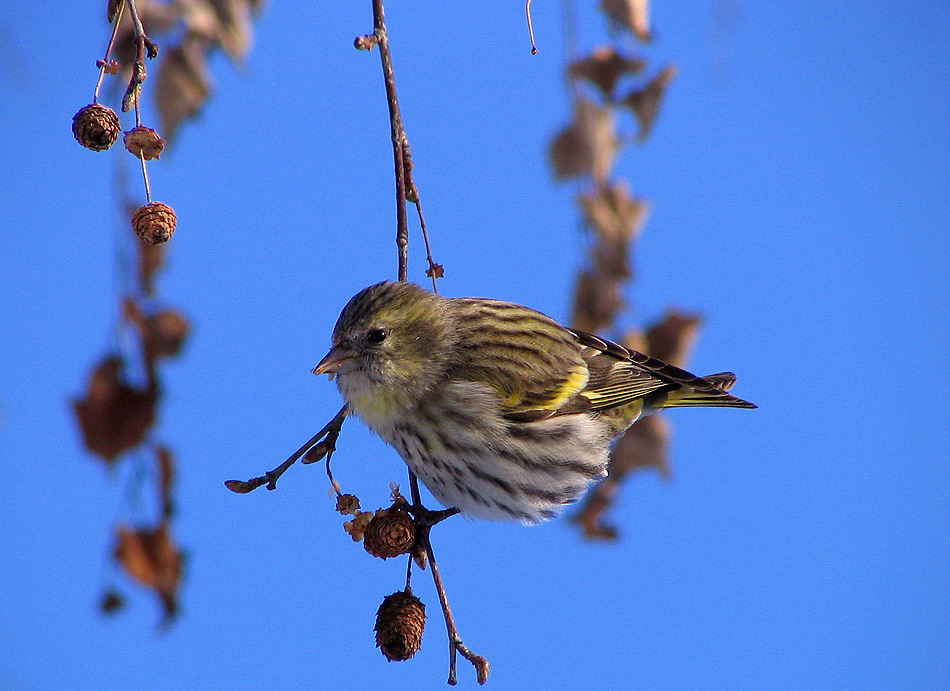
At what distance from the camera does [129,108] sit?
1.47 meters

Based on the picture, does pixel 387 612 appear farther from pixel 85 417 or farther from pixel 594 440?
pixel 594 440

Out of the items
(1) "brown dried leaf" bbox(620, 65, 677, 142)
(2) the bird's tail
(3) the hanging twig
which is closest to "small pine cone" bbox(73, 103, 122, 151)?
(3) the hanging twig

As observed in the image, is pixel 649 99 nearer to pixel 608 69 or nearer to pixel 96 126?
pixel 608 69

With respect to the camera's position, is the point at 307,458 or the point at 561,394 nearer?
the point at 307,458

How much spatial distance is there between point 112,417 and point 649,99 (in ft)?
4.55

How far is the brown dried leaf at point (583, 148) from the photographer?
199cm

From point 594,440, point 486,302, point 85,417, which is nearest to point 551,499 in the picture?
point 594,440

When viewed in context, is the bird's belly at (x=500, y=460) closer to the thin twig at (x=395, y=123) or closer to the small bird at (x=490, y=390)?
the small bird at (x=490, y=390)

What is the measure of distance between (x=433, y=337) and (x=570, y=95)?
0.71 meters

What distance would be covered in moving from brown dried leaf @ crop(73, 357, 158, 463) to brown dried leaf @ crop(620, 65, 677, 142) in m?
1.24

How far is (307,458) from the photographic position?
181 centimetres

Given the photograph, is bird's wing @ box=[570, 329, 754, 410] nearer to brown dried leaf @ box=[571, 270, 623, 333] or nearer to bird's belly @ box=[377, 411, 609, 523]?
bird's belly @ box=[377, 411, 609, 523]

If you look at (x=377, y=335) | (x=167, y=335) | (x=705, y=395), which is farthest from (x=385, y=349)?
(x=705, y=395)

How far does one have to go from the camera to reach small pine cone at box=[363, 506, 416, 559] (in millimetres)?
1794
